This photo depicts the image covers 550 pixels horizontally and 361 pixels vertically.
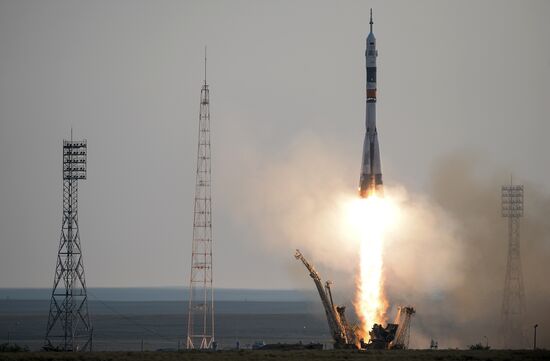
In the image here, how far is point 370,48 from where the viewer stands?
114 m

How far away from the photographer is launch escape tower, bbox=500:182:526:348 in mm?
146000

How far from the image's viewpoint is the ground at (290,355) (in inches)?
3784

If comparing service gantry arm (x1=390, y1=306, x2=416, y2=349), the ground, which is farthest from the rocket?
the ground

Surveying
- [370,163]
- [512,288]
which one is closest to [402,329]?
[370,163]

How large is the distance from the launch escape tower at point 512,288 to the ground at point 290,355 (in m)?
38.7

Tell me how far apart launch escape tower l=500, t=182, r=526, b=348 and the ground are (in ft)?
127

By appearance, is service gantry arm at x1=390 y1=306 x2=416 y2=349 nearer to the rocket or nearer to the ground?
the ground

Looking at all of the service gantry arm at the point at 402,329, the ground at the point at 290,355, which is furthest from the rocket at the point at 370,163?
the ground at the point at 290,355

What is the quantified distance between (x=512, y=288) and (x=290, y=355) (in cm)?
6549

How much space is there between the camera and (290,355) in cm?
10056

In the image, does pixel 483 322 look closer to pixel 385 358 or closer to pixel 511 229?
pixel 511 229

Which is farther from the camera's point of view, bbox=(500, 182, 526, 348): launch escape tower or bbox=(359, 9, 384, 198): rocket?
bbox=(500, 182, 526, 348): launch escape tower

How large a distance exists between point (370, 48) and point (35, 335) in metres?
93.9

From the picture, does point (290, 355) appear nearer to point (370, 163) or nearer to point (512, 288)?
point (370, 163)
